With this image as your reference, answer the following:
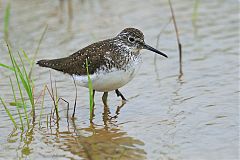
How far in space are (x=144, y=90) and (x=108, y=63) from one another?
3.92 feet

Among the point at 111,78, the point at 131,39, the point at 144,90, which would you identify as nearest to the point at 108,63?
the point at 111,78

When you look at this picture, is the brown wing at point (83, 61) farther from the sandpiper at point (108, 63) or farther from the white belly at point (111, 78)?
the white belly at point (111, 78)

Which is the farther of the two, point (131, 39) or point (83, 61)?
point (131, 39)

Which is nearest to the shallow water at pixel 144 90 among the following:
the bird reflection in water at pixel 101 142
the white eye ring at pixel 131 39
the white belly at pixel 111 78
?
the bird reflection in water at pixel 101 142

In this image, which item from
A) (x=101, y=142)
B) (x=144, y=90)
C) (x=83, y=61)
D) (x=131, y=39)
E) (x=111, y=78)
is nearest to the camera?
(x=101, y=142)

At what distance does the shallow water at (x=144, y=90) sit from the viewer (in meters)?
7.14

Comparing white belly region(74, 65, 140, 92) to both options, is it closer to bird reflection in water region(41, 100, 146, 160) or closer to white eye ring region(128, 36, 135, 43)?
bird reflection in water region(41, 100, 146, 160)

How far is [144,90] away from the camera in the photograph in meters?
9.16

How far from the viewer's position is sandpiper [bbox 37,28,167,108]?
8.08m

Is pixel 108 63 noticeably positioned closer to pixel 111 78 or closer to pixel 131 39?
pixel 111 78

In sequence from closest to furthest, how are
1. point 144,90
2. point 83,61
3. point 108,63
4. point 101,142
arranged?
point 101,142, point 108,63, point 83,61, point 144,90

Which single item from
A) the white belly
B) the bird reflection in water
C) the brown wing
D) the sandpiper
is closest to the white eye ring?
the sandpiper

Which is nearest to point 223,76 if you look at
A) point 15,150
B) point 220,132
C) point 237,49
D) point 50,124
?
point 237,49

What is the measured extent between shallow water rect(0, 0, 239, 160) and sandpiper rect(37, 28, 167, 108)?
51 centimetres
